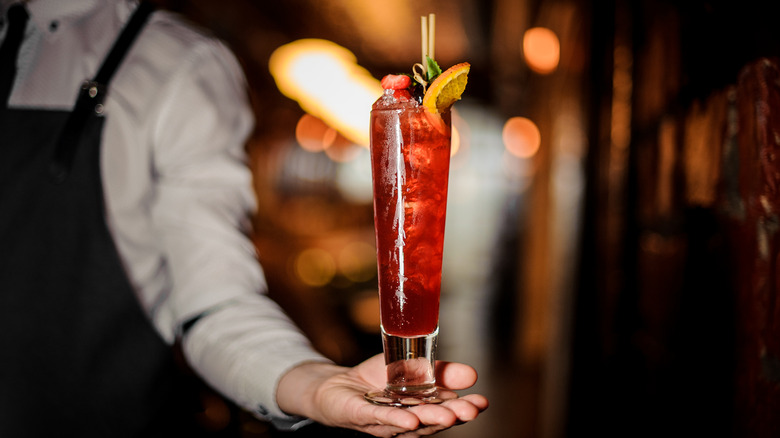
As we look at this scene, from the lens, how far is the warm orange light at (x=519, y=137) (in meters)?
10.5

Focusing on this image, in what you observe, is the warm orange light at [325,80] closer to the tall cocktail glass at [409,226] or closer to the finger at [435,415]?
the tall cocktail glass at [409,226]

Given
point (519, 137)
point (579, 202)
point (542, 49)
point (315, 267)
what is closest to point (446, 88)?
point (579, 202)

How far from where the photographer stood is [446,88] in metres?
0.80

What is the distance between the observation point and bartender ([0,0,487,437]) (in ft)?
4.42

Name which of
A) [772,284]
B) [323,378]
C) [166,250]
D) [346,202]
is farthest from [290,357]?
[346,202]

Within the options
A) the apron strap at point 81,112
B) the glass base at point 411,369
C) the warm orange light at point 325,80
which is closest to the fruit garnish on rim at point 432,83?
the glass base at point 411,369

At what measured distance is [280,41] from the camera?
598 centimetres

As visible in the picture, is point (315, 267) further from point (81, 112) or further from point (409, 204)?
point (409, 204)

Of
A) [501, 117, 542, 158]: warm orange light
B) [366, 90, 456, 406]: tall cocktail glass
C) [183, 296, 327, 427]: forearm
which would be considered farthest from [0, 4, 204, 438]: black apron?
[501, 117, 542, 158]: warm orange light

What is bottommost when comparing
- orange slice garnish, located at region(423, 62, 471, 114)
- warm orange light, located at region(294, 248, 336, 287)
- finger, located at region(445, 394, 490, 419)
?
warm orange light, located at region(294, 248, 336, 287)

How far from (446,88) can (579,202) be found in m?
2.81

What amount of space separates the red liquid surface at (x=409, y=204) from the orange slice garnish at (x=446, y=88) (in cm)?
4

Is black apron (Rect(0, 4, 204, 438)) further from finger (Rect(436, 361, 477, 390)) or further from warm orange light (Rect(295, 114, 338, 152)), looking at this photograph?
warm orange light (Rect(295, 114, 338, 152))

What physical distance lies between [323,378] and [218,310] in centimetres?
42
